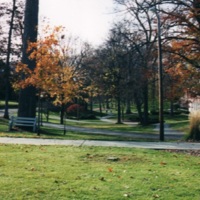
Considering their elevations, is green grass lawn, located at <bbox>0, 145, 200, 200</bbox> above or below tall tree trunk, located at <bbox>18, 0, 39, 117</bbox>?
below

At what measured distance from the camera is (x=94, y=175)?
23.3 ft

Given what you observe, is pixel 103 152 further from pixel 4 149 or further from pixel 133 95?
pixel 133 95

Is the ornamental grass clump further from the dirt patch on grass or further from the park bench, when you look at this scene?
the park bench

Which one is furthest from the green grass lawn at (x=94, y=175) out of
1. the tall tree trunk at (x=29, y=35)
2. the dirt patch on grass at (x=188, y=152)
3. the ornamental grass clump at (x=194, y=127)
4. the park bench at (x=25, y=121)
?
the tall tree trunk at (x=29, y=35)

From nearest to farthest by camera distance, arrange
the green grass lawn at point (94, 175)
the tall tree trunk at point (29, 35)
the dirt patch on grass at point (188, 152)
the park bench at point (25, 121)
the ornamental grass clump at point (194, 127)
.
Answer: the green grass lawn at point (94, 175) → the dirt patch on grass at point (188, 152) → the ornamental grass clump at point (194, 127) → the park bench at point (25, 121) → the tall tree trunk at point (29, 35)

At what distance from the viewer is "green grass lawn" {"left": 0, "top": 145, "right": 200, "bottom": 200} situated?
573cm

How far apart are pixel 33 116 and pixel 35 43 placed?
4.22 m

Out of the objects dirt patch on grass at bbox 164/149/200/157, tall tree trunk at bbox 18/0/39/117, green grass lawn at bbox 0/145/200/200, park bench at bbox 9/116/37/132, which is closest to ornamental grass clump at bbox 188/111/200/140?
dirt patch on grass at bbox 164/149/200/157

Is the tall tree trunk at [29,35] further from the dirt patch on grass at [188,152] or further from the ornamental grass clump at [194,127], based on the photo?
the dirt patch on grass at [188,152]

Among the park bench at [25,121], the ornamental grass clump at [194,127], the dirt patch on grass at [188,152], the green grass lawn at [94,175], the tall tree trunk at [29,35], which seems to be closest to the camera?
the green grass lawn at [94,175]

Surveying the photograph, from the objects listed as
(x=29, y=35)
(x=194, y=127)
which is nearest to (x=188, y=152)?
(x=194, y=127)

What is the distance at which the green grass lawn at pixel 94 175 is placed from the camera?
18.8 ft

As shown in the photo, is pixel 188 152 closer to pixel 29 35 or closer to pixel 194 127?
pixel 194 127

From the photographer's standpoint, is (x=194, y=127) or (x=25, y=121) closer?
(x=194, y=127)
